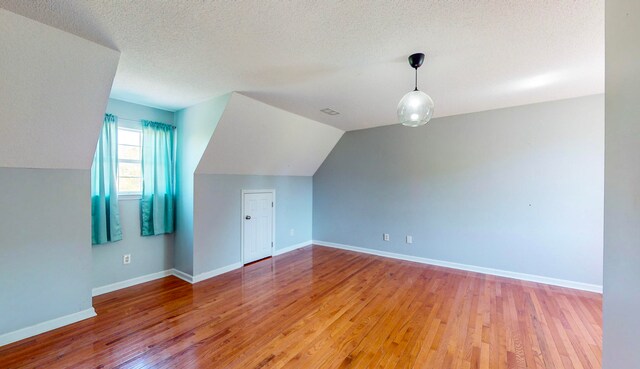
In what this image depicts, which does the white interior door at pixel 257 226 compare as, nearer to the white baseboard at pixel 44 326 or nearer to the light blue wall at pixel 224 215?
the light blue wall at pixel 224 215

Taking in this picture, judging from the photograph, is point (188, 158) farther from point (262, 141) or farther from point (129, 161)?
point (262, 141)

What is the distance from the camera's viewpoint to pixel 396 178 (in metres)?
4.60

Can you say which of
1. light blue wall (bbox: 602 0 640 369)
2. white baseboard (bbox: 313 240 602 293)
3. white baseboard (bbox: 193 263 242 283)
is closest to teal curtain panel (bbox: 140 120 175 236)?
white baseboard (bbox: 193 263 242 283)

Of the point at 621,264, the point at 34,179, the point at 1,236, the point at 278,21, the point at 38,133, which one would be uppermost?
the point at 278,21

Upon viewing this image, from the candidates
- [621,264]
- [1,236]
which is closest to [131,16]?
[1,236]

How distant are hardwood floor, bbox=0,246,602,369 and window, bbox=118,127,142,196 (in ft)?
4.43

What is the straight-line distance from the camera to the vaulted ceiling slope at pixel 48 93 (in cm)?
175

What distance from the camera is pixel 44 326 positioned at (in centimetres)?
234

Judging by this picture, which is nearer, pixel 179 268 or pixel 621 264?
pixel 621 264

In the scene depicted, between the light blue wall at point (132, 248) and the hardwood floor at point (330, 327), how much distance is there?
0.26 m

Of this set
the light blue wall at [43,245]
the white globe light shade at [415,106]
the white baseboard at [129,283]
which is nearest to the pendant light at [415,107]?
the white globe light shade at [415,106]

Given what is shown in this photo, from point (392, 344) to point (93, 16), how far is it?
11.0ft

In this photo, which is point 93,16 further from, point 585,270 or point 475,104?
point 585,270

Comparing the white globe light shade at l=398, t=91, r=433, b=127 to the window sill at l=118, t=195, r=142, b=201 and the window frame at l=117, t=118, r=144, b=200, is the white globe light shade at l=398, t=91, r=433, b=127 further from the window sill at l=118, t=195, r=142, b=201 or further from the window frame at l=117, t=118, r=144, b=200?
the window sill at l=118, t=195, r=142, b=201
